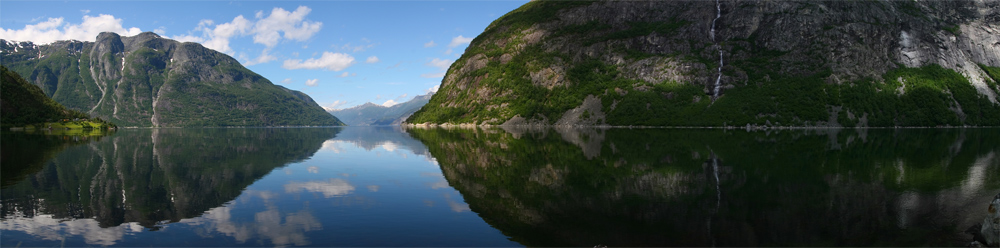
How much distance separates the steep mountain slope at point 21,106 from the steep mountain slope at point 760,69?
12305cm

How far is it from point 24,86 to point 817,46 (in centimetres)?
24226

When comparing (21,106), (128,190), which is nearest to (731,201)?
(128,190)

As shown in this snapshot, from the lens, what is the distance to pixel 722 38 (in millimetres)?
166250

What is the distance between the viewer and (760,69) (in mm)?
149125

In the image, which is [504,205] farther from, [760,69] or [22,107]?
[22,107]

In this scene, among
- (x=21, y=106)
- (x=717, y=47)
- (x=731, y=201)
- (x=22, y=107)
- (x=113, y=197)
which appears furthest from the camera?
(x=717, y=47)

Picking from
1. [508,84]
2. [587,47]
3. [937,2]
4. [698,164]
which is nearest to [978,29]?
[937,2]

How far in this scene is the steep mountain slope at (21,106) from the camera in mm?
121500

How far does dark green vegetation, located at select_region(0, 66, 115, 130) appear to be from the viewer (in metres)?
121

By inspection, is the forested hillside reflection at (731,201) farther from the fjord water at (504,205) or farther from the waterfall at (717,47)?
the waterfall at (717,47)

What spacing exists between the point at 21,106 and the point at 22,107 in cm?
51

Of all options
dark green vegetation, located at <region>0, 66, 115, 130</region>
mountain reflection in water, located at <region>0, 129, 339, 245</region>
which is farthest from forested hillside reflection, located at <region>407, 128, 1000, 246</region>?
dark green vegetation, located at <region>0, 66, 115, 130</region>

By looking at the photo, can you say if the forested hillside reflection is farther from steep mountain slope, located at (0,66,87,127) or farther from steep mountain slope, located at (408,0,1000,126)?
steep mountain slope, located at (0,66,87,127)

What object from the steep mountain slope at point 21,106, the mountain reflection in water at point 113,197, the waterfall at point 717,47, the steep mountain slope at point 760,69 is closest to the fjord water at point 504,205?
the mountain reflection in water at point 113,197
